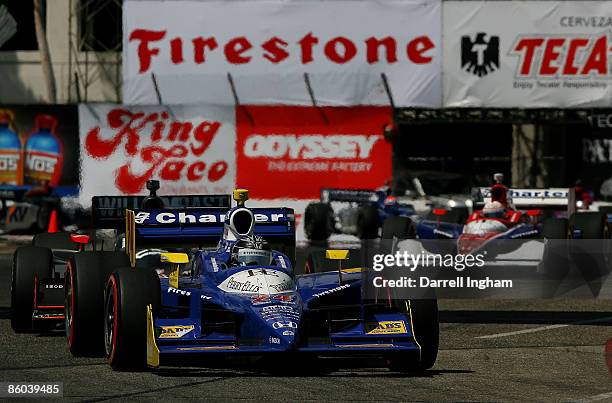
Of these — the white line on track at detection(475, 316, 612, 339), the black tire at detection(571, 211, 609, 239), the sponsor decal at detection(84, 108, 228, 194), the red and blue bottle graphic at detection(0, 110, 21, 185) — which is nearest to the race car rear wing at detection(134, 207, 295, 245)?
the white line on track at detection(475, 316, 612, 339)

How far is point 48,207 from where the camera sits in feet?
109

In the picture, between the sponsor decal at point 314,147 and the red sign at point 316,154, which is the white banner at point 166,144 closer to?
the red sign at point 316,154

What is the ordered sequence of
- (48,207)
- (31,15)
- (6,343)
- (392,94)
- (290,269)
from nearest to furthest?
(290,269) < (6,343) < (48,207) < (392,94) < (31,15)

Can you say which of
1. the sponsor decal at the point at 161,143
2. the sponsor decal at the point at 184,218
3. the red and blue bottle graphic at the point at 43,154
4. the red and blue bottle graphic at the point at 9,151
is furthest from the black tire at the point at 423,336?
the red and blue bottle graphic at the point at 9,151

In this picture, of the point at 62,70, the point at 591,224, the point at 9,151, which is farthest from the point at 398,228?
the point at 62,70

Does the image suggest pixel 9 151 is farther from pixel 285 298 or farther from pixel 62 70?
pixel 285 298

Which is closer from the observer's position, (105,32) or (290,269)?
(290,269)

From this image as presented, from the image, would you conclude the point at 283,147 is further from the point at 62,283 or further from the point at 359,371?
the point at 359,371

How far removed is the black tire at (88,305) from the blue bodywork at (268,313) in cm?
53

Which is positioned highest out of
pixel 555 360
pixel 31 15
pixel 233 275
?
pixel 31 15

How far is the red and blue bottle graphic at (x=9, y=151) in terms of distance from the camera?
3694cm

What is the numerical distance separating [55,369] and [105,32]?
109ft

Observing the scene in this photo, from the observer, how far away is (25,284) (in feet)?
47.3

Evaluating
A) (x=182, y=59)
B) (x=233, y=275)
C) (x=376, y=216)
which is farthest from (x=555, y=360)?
(x=182, y=59)
